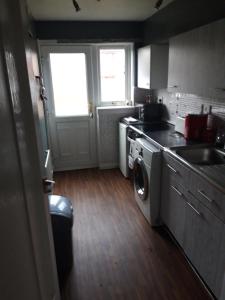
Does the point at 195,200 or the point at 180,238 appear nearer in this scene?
the point at 195,200

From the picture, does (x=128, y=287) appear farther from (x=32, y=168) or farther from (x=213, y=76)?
(x=213, y=76)

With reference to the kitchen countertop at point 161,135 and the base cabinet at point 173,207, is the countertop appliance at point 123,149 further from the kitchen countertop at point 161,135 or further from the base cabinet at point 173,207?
the base cabinet at point 173,207

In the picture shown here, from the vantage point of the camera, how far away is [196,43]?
204 centimetres

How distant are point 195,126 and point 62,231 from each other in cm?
168

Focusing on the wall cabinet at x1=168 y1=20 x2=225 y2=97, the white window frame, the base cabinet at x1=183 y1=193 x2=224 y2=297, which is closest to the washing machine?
the base cabinet at x1=183 y1=193 x2=224 y2=297

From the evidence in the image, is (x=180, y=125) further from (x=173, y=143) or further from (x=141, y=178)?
(x=141, y=178)

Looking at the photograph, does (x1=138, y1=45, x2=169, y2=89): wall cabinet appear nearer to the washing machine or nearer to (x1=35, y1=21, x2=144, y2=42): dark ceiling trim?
(x1=35, y1=21, x2=144, y2=42): dark ceiling trim

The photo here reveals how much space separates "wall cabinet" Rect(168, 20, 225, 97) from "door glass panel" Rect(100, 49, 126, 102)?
1.60 metres

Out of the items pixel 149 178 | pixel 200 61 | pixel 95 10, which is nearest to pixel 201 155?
pixel 149 178

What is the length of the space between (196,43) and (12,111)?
5.93 ft

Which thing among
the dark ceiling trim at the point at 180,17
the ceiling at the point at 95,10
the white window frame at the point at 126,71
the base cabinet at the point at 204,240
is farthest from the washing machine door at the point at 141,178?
the ceiling at the point at 95,10

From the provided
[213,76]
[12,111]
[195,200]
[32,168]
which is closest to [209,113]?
[213,76]

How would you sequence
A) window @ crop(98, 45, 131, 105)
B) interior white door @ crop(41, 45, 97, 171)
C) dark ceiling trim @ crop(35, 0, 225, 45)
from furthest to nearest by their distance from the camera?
window @ crop(98, 45, 131, 105) < interior white door @ crop(41, 45, 97, 171) < dark ceiling trim @ crop(35, 0, 225, 45)

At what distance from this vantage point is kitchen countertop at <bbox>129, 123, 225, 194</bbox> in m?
1.61
